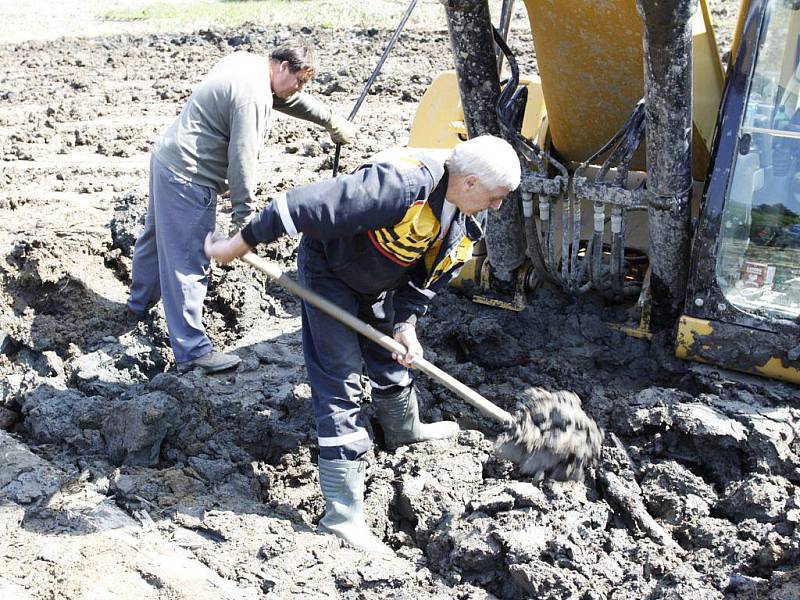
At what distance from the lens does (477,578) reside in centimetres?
364

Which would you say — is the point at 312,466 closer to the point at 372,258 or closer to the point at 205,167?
the point at 372,258

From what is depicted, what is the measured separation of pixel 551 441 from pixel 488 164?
123 centimetres

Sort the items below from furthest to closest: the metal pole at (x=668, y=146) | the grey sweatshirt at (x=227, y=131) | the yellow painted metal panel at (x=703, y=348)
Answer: the grey sweatshirt at (x=227, y=131), the yellow painted metal panel at (x=703, y=348), the metal pole at (x=668, y=146)

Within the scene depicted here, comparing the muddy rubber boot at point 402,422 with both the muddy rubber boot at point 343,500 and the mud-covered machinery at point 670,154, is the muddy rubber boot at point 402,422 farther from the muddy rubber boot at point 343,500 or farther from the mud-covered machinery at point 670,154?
the mud-covered machinery at point 670,154

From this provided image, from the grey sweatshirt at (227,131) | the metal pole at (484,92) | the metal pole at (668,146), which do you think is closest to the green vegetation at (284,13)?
the grey sweatshirt at (227,131)

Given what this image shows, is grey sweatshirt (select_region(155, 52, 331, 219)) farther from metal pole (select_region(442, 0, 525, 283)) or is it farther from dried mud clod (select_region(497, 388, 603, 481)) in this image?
dried mud clod (select_region(497, 388, 603, 481))

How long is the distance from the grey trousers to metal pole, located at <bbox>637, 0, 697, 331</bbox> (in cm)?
236

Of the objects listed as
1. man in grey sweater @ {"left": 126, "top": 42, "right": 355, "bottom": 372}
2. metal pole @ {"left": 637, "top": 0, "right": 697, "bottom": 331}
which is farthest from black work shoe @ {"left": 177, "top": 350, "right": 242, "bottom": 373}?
metal pole @ {"left": 637, "top": 0, "right": 697, "bottom": 331}

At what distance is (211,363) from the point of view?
Answer: 5.12 meters

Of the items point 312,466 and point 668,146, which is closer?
point 668,146

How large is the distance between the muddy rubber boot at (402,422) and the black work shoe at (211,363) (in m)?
1.03

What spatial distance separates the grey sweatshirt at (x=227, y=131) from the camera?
4.84 m

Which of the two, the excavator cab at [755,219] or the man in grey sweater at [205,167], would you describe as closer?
the excavator cab at [755,219]

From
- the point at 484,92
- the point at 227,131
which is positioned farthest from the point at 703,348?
the point at 227,131
